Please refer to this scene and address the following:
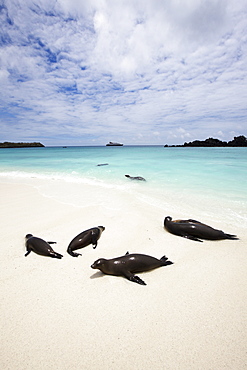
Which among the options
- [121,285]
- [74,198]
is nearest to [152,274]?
[121,285]

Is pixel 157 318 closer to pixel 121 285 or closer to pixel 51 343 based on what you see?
pixel 121 285

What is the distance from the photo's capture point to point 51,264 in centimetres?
304

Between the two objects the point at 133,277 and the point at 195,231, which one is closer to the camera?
the point at 133,277

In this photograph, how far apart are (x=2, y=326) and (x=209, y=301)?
267 centimetres

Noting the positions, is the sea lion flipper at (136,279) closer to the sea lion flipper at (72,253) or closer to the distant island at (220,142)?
the sea lion flipper at (72,253)

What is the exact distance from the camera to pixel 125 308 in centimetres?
220

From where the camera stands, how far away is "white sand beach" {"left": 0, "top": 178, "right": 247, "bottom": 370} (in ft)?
5.57

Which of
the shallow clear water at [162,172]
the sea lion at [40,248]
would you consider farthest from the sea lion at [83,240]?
the shallow clear water at [162,172]

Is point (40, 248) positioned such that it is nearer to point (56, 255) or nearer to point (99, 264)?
point (56, 255)

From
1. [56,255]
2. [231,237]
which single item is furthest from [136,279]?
[231,237]

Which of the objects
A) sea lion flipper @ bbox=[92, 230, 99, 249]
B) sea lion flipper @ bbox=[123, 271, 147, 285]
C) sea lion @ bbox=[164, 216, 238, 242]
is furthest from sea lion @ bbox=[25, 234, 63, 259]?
sea lion @ bbox=[164, 216, 238, 242]

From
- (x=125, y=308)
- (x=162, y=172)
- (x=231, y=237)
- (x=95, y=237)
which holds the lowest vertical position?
(x=125, y=308)

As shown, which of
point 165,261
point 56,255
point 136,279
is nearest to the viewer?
point 136,279

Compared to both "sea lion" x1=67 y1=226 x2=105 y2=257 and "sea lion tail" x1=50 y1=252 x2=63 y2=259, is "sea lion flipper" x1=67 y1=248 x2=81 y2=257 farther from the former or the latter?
"sea lion tail" x1=50 y1=252 x2=63 y2=259
